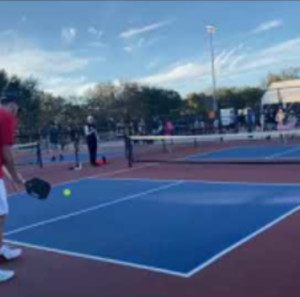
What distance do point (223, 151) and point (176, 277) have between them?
50.2 feet

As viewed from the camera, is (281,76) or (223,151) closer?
(223,151)

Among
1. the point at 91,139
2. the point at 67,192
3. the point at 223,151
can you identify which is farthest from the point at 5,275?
the point at 223,151

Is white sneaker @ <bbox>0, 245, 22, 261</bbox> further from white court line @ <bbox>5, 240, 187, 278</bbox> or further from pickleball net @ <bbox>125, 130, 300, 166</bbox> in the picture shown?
pickleball net @ <bbox>125, 130, 300, 166</bbox>

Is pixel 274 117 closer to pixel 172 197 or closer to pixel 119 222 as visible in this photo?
pixel 172 197

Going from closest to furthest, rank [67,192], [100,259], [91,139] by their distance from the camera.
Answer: [100,259], [67,192], [91,139]

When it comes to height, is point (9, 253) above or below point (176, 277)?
above

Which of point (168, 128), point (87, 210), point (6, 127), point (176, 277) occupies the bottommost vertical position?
point (176, 277)

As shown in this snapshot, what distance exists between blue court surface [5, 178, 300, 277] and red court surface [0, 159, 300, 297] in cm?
18

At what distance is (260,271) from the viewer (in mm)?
5094

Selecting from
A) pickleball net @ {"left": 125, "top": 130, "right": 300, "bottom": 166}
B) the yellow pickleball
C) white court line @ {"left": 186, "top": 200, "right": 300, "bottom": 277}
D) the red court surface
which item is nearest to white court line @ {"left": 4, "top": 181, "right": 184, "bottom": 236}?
the red court surface

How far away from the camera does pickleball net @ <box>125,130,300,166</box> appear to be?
15.6 metres

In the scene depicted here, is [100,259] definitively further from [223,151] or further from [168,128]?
[168,128]

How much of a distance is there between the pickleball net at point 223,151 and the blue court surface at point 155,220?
15.0 feet

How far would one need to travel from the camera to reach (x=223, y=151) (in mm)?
20156
